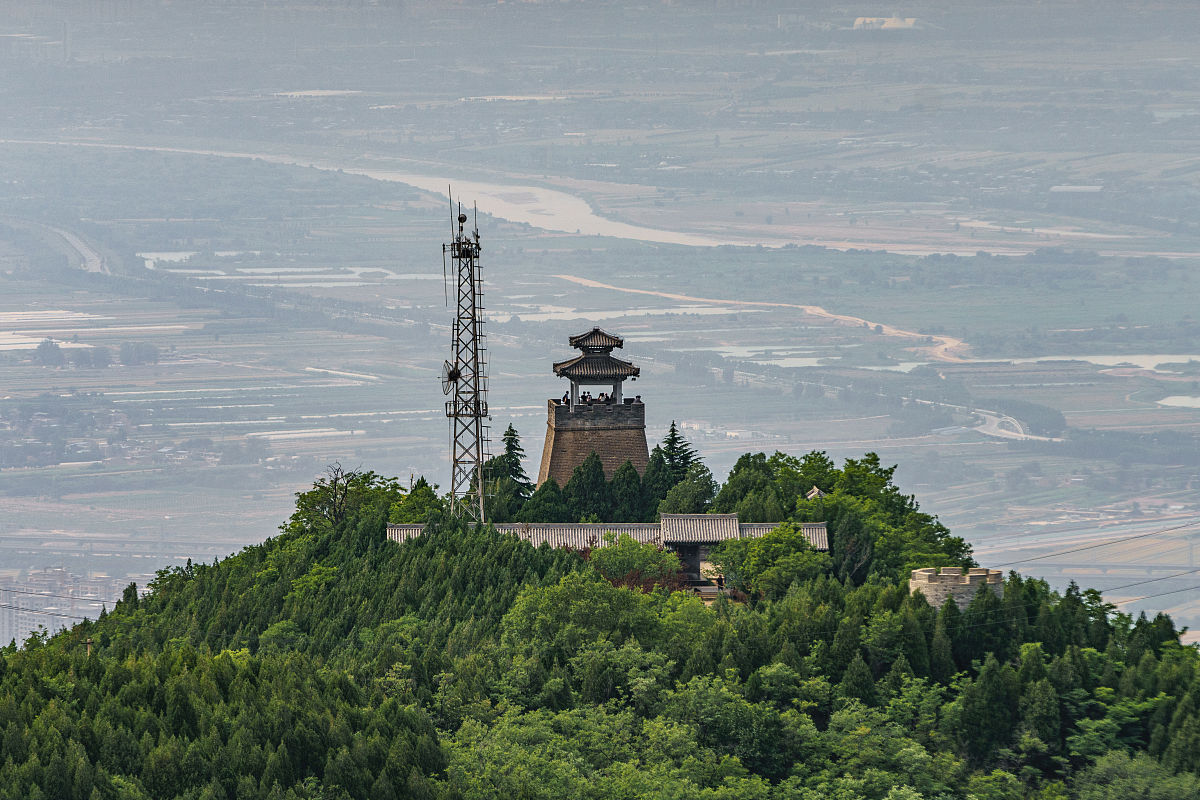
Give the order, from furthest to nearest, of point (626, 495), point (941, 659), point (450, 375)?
point (626, 495) → point (450, 375) → point (941, 659)

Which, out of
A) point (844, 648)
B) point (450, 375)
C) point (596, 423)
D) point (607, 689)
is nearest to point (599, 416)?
point (596, 423)

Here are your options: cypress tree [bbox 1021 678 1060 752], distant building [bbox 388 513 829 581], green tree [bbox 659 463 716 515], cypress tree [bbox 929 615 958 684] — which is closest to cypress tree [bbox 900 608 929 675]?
cypress tree [bbox 929 615 958 684]

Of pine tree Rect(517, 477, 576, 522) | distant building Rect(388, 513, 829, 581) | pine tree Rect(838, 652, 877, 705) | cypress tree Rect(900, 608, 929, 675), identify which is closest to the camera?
pine tree Rect(838, 652, 877, 705)

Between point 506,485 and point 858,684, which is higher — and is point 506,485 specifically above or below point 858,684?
above

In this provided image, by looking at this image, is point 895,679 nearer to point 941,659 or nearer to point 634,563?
point 941,659

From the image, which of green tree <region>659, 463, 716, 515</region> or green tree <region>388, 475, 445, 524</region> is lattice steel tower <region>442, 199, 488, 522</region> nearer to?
green tree <region>388, 475, 445, 524</region>

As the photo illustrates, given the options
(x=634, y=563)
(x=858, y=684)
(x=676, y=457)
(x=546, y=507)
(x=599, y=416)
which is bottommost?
(x=858, y=684)

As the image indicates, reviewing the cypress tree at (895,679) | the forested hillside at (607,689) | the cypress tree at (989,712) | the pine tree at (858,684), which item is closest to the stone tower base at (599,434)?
the forested hillside at (607,689)
